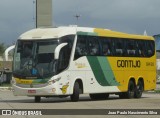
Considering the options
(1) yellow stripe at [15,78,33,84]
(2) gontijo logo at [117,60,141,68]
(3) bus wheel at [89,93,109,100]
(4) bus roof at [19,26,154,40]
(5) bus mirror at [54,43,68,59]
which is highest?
(4) bus roof at [19,26,154,40]

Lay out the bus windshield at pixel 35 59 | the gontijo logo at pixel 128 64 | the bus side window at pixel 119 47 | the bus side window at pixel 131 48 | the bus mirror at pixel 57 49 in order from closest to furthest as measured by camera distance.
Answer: the bus mirror at pixel 57 49 < the bus windshield at pixel 35 59 < the bus side window at pixel 119 47 < the gontijo logo at pixel 128 64 < the bus side window at pixel 131 48


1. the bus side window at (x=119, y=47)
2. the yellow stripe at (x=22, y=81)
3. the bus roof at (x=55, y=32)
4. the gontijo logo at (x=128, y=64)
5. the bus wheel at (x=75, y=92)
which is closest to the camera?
the yellow stripe at (x=22, y=81)

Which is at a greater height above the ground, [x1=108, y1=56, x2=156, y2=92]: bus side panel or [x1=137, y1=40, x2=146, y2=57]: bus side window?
[x1=137, y1=40, x2=146, y2=57]: bus side window

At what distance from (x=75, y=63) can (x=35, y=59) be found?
2.05m

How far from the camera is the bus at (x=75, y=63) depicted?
2739 cm

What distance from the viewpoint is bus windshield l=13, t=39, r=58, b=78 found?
27.3m

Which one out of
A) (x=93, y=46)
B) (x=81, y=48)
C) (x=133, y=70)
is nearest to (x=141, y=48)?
(x=133, y=70)

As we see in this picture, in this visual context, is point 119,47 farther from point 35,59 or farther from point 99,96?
point 35,59

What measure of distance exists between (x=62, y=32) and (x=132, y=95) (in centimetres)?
720

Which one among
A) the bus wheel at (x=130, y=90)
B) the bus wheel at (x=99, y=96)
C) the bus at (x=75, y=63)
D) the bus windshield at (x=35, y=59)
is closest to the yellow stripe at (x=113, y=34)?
the bus at (x=75, y=63)

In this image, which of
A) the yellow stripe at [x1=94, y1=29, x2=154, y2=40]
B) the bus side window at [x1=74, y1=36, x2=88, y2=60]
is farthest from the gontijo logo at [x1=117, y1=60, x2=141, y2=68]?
the bus side window at [x1=74, y1=36, x2=88, y2=60]

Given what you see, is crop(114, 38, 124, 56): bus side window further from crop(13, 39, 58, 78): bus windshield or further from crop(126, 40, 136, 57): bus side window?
crop(13, 39, 58, 78): bus windshield

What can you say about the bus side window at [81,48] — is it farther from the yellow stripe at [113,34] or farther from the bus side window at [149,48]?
the bus side window at [149,48]

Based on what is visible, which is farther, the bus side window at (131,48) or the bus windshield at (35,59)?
the bus side window at (131,48)
